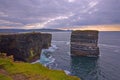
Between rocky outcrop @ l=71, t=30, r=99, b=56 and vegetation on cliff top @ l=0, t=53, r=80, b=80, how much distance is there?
70120mm

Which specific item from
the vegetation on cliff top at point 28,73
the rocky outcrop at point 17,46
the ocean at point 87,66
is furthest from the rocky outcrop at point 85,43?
the vegetation on cliff top at point 28,73

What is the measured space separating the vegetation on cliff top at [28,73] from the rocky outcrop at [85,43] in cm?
7012

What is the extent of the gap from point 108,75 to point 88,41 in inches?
1537

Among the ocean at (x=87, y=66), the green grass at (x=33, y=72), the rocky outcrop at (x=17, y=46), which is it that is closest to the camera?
the green grass at (x=33, y=72)

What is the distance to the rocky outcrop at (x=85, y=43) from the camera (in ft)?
282

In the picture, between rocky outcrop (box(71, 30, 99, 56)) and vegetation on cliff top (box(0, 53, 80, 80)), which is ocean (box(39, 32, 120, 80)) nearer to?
rocky outcrop (box(71, 30, 99, 56))

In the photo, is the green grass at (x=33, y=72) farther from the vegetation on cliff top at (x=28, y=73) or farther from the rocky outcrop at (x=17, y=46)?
the rocky outcrop at (x=17, y=46)

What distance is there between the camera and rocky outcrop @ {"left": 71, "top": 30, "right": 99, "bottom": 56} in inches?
3386

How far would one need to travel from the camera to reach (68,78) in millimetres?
14281

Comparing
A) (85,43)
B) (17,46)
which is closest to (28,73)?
(17,46)

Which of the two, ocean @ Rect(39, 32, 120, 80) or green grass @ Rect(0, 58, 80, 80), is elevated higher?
green grass @ Rect(0, 58, 80, 80)

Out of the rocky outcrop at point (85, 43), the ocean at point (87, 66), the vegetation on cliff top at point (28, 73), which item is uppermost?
the vegetation on cliff top at point (28, 73)

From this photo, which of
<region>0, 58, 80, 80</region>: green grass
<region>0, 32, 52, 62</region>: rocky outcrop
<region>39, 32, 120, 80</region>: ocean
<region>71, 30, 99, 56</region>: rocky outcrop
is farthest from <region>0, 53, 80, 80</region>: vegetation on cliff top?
<region>71, 30, 99, 56</region>: rocky outcrop

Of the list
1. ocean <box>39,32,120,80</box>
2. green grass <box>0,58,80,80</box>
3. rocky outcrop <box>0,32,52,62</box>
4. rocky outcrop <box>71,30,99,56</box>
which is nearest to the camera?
green grass <box>0,58,80,80</box>
